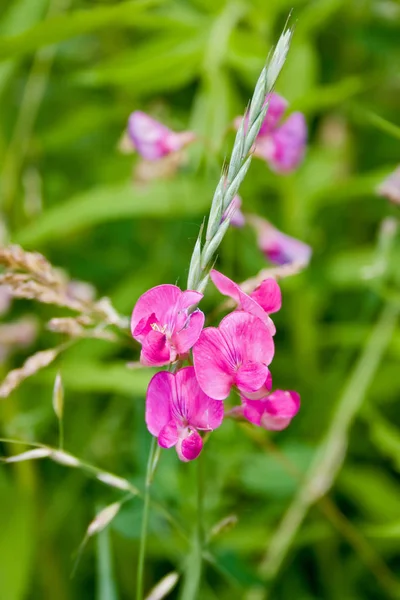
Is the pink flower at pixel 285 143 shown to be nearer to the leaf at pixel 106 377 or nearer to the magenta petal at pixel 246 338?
the leaf at pixel 106 377

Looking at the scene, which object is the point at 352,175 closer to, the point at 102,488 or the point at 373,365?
the point at 373,365

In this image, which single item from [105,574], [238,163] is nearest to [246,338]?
[238,163]

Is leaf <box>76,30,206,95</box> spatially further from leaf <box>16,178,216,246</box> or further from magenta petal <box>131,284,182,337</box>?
magenta petal <box>131,284,182,337</box>

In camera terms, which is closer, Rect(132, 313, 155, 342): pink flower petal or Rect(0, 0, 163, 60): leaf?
Rect(132, 313, 155, 342): pink flower petal

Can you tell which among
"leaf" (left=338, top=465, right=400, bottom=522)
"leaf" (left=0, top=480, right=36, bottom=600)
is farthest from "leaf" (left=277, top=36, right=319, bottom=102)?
"leaf" (left=0, top=480, right=36, bottom=600)

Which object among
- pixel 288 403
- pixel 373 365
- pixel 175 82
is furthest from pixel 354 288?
pixel 288 403

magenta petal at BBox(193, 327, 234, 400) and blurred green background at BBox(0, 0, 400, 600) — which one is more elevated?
magenta petal at BBox(193, 327, 234, 400)

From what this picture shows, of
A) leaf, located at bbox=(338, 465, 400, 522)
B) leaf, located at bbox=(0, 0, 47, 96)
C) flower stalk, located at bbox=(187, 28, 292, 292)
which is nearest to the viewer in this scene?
flower stalk, located at bbox=(187, 28, 292, 292)

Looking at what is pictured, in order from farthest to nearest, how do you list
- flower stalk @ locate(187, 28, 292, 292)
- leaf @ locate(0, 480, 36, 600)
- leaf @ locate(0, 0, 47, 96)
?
1. leaf @ locate(0, 0, 47, 96)
2. leaf @ locate(0, 480, 36, 600)
3. flower stalk @ locate(187, 28, 292, 292)
